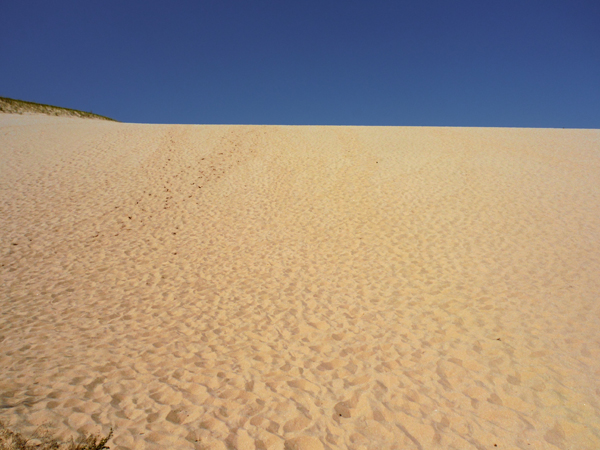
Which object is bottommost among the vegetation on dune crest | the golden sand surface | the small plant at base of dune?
the small plant at base of dune

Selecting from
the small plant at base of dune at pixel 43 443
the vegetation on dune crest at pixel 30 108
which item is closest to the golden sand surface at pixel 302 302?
the small plant at base of dune at pixel 43 443

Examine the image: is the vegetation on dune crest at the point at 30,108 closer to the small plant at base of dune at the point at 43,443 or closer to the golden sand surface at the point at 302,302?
the golden sand surface at the point at 302,302

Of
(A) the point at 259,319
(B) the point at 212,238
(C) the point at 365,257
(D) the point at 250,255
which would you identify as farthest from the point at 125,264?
(C) the point at 365,257

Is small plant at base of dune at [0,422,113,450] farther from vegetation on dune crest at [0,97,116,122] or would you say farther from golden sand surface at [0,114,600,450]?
vegetation on dune crest at [0,97,116,122]

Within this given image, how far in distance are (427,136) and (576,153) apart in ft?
23.8

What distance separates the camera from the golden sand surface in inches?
149

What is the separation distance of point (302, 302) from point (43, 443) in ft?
14.0

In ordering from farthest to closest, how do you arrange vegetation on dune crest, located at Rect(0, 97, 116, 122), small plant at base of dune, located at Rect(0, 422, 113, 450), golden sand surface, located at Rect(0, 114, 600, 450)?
1. vegetation on dune crest, located at Rect(0, 97, 116, 122)
2. golden sand surface, located at Rect(0, 114, 600, 450)
3. small plant at base of dune, located at Rect(0, 422, 113, 450)

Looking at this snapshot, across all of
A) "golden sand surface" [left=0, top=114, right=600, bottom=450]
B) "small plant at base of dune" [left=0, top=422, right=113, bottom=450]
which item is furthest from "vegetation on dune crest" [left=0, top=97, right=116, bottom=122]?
"small plant at base of dune" [left=0, top=422, right=113, bottom=450]

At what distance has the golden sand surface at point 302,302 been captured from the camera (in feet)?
12.5

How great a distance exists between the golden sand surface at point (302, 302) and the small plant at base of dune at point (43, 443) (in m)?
0.15

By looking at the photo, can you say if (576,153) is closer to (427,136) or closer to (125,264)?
(427,136)

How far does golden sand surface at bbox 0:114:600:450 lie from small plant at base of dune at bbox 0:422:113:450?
0.50 feet

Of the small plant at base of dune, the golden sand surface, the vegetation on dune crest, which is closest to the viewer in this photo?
the small plant at base of dune
